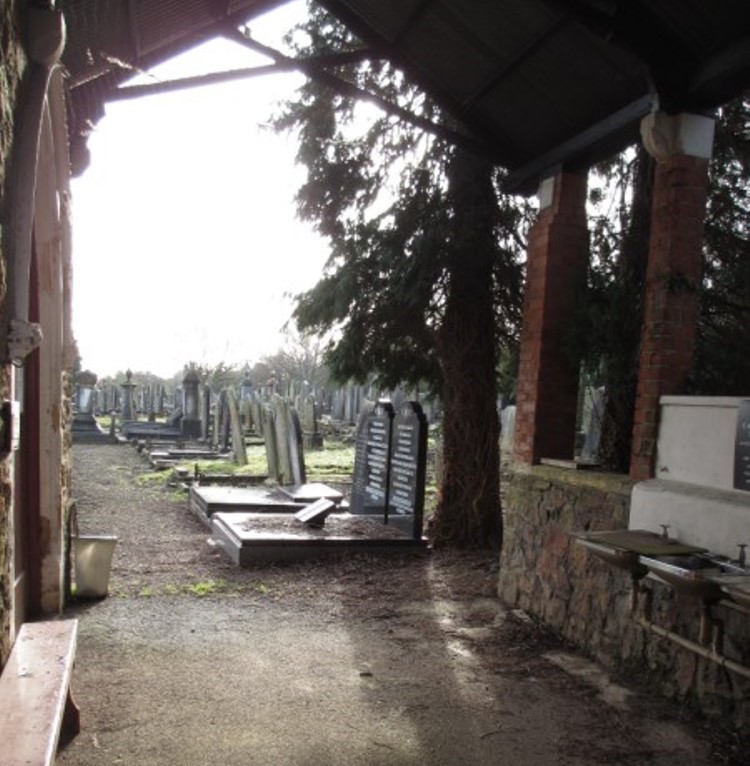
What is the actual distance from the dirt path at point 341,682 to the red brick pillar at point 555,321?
1426mm

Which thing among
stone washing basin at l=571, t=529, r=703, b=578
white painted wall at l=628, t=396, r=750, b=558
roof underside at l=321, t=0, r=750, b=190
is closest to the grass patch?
stone washing basin at l=571, t=529, r=703, b=578

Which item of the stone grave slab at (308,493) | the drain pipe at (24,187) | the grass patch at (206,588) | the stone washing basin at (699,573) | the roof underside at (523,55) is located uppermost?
the roof underside at (523,55)

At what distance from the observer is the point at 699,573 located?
3324 mm

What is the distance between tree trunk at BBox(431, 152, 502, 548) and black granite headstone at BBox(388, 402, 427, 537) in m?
0.45

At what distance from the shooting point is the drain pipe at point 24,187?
266cm

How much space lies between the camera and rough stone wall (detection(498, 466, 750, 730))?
12.3 ft

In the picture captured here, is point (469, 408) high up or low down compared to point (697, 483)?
up

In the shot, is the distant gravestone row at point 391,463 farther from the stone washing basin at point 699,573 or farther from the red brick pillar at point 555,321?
the stone washing basin at point 699,573

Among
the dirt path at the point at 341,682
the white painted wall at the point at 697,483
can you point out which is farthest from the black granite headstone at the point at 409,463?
the white painted wall at the point at 697,483

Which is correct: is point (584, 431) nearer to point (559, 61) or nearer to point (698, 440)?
point (559, 61)

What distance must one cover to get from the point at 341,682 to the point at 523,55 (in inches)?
171

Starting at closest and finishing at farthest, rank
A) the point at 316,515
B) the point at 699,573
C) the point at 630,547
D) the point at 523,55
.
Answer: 1. the point at 699,573
2. the point at 630,547
3. the point at 523,55
4. the point at 316,515

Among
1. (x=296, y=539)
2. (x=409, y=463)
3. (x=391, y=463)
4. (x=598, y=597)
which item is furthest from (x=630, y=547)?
(x=391, y=463)

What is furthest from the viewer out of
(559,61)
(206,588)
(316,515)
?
(316,515)
